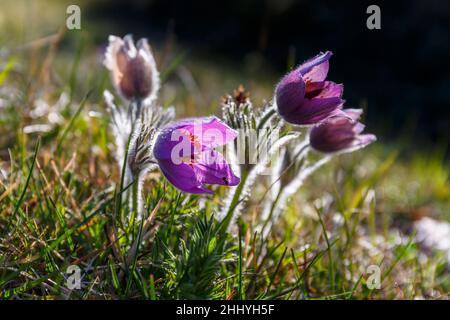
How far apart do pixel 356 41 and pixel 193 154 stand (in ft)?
21.8

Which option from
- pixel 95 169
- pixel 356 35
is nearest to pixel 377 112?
pixel 356 35

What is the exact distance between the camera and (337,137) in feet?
5.74

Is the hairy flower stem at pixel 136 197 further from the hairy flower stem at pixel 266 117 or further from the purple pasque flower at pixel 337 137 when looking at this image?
the purple pasque flower at pixel 337 137

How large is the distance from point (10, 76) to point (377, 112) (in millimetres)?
4346

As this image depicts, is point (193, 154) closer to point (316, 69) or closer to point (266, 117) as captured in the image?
point (266, 117)

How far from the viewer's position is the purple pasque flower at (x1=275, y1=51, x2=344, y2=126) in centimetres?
143

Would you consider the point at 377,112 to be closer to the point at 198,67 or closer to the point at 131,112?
the point at 198,67

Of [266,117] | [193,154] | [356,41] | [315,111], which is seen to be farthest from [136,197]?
[356,41]

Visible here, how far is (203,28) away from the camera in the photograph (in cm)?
882

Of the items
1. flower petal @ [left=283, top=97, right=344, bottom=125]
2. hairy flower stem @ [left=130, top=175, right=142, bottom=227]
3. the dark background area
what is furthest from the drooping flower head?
the dark background area

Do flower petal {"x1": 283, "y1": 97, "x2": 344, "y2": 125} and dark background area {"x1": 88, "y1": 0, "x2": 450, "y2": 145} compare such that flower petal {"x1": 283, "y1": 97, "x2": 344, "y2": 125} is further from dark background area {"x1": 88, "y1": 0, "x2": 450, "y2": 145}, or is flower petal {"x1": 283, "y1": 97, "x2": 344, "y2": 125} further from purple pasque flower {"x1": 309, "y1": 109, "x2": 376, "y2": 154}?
dark background area {"x1": 88, "y1": 0, "x2": 450, "y2": 145}

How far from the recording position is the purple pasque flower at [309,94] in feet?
4.69

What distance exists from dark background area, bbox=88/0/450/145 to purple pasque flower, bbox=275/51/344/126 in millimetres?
4533

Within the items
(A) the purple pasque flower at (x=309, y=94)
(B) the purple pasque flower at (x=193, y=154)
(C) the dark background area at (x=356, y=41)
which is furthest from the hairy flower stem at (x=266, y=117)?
(C) the dark background area at (x=356, y=41)
